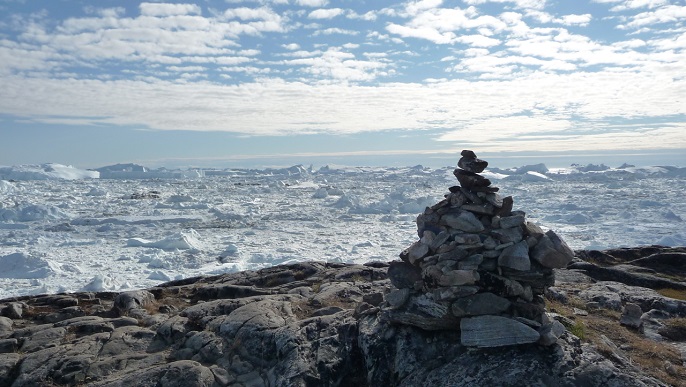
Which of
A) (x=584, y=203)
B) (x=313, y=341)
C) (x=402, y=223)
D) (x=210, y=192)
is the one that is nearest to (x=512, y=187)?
(x=584, y=203)

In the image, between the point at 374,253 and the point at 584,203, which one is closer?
the point at 374,253

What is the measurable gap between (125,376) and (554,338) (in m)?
5.82

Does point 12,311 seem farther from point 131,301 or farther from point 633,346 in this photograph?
point 633,346

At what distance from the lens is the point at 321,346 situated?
7.54 m

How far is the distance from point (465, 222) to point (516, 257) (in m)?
0.75

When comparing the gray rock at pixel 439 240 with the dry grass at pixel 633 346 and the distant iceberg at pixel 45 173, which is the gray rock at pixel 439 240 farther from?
the distant iceberg at pixel 45 173

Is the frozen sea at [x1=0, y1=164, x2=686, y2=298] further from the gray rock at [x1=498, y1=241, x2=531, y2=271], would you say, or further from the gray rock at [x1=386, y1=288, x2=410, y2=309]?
the gray rock at [x1=498, y1=241, x2=531, y2=271]

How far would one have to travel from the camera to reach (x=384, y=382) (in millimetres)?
6828

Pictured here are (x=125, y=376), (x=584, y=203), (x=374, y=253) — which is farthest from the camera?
(x=584, y=203)

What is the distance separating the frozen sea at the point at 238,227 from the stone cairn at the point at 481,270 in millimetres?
13986

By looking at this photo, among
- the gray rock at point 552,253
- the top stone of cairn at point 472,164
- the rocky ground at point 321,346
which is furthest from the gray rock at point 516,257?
the top stone of cairn at point 472,164

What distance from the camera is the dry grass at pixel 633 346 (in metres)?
6.24

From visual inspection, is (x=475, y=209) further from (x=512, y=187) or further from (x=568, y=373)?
(x=512, y=187)

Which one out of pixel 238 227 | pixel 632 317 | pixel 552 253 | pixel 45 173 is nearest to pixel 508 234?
pixel 552 253
